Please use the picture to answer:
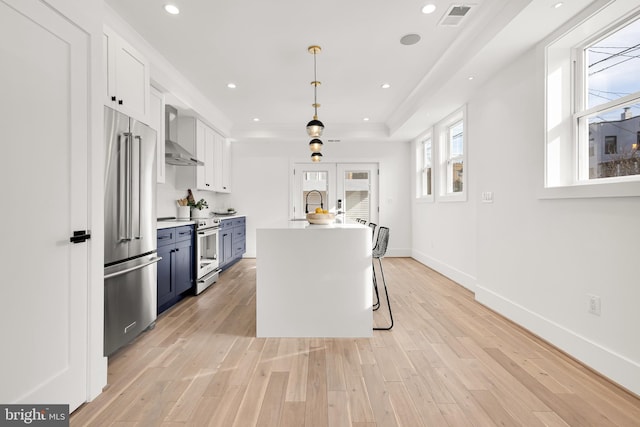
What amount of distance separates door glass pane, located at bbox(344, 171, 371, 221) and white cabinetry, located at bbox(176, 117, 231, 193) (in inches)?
100

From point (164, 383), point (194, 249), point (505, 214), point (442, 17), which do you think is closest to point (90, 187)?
point (164, 383)

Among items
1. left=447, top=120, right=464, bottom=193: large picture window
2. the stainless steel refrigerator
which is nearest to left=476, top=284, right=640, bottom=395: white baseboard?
left=447, top=120, right=464, bottom=193: large picture window

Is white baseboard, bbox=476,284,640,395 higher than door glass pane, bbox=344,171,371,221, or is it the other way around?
door glass pane, bbox=344,171,371,221

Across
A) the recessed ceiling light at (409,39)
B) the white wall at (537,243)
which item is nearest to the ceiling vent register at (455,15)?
the recessed ceiling light at (409,39)

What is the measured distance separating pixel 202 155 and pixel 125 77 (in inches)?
93.0

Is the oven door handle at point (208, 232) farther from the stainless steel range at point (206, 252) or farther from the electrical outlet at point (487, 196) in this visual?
the electrical outlet at point (487, 196)

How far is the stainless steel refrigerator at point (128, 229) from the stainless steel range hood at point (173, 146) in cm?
127

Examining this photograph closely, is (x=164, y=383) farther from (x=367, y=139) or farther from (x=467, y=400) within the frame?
(x=367, y=139)

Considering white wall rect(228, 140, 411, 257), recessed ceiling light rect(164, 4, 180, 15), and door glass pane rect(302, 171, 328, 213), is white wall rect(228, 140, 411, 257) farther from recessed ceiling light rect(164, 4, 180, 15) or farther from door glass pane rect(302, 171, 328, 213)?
recessed ceiling light rect(164, 4, 180, 15)

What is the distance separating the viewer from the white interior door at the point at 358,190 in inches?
256

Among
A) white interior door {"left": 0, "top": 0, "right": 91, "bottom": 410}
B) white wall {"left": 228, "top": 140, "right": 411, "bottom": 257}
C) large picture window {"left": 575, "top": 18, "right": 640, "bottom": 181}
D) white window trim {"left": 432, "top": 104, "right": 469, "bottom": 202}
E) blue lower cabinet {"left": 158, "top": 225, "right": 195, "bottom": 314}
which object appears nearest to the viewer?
white interior door {"left": 0, "top": 0, "right": 91, "bottom": 410}

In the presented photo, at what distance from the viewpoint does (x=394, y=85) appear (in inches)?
162

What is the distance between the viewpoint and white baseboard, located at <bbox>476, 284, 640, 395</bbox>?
5.81ft

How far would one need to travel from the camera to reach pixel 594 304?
2.03m
